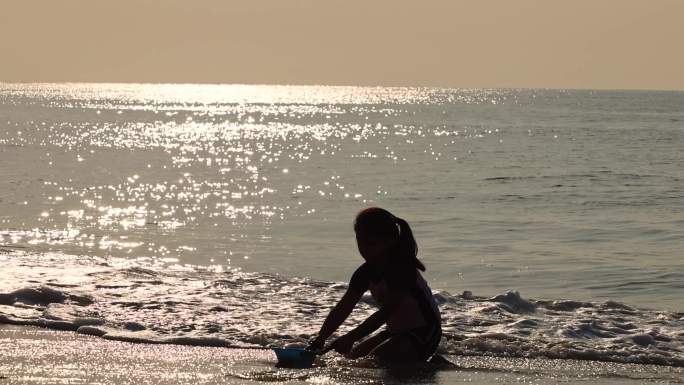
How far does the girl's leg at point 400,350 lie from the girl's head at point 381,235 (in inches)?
31.5

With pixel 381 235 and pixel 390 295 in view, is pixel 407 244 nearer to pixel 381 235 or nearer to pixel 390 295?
pixel 381 235

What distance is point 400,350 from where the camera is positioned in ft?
28.5

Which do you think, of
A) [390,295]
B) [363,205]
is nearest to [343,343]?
[390,295]

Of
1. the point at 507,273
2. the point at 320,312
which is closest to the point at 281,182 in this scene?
the point at 507,273

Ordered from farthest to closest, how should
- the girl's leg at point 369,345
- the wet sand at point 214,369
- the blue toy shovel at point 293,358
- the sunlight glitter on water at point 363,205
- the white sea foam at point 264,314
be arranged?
the sunlight glitter on water at point 363,205, the white sea foam at point 264,314, the girl's leg at point 369,345, the blue toy shovel at point 293,358, the wet sand at point 214,369

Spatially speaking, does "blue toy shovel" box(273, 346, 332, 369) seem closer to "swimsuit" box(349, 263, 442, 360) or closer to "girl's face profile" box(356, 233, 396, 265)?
"swimsuit" box(349, 263, 442, 360)

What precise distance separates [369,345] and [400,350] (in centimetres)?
32

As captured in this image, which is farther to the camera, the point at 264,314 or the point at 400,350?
the point at 264,314

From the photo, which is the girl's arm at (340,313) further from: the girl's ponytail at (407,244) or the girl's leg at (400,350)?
the girl's leg at (400,350)

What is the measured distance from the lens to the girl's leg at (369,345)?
8.83 m

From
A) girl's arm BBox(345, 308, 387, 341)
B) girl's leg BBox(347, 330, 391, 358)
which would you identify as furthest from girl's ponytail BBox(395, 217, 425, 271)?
girl's leg BBox(347, 330, 391, 358)

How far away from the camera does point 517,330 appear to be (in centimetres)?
1127

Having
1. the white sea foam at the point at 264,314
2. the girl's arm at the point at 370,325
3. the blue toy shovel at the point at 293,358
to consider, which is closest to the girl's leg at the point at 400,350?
the girl's arm at the point at 370,325

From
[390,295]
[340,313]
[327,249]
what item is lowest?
[327,249]
